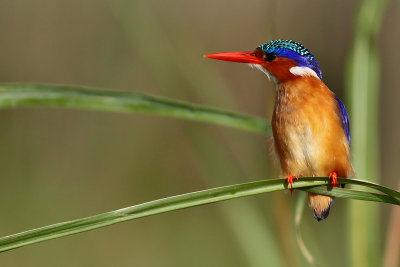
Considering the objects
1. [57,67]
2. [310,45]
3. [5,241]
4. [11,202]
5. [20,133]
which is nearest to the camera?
[5,241]

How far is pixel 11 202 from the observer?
3.86 m

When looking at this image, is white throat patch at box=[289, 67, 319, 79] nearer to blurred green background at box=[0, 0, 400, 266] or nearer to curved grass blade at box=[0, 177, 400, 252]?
curved grass blade at box=[0, 177, 400, 252]

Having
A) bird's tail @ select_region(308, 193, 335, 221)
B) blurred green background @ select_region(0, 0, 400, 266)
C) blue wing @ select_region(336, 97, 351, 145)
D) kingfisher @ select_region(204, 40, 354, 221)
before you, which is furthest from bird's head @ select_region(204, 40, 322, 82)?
blurred green background @ select_region(0, 0, 400, 266)

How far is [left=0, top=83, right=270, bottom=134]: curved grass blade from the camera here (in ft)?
4.07

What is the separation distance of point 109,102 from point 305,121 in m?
0.44

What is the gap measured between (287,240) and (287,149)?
0.22 m

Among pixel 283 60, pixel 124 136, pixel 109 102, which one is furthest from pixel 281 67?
pixel 124 136

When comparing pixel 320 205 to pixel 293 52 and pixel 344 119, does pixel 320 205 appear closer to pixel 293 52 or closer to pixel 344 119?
pixel 344 119

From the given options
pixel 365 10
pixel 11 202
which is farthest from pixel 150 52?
pixel 11 202

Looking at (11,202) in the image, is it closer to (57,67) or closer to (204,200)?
(57,67)

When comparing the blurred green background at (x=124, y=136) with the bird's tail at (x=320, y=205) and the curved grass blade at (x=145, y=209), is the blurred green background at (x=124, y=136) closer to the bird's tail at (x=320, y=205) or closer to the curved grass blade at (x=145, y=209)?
the bird's tail at (x=320, y=205)

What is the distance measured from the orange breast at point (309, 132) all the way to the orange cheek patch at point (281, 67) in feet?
0.19

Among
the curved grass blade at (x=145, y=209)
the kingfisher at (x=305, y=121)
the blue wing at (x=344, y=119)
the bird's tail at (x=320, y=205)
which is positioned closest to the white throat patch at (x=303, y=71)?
the kingfisher at (x=305, y=121)

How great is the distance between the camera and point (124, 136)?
4.14 meters
